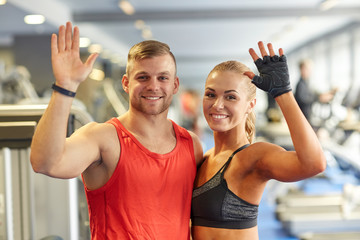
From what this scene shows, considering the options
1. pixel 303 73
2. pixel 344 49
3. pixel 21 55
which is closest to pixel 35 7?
pixel 21 55

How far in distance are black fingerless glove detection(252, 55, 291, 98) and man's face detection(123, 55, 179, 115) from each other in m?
0.31

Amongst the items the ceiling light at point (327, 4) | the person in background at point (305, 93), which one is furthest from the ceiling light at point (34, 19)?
the ceiling light at point (327, 4)

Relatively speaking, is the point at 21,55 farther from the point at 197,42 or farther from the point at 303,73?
the point at 303,73

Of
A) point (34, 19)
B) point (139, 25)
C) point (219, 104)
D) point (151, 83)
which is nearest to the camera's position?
point (151, 83)

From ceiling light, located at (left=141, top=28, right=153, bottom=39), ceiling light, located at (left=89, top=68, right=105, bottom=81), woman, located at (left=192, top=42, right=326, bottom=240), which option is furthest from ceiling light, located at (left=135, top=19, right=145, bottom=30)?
woman, located at (left=192, top=42, right=326, bottom=240)

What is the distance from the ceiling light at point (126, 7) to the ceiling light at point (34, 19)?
1.51 metres

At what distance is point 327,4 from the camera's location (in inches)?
327

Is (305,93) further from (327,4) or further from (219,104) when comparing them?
(219,104)

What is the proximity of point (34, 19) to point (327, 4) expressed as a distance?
576cm

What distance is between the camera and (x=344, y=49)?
37.6ft

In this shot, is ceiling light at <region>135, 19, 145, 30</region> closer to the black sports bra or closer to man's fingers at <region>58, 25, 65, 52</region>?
the black sports bra

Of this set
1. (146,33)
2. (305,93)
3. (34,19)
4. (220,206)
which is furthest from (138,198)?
(146,33)

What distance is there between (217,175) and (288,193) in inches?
171

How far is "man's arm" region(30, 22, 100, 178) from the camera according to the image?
3.73 feet
